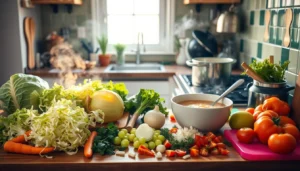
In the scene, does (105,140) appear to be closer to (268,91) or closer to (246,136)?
(246,136)

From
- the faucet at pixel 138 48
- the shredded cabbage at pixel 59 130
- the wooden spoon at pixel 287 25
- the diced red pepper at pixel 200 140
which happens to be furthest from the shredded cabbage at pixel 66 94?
the faucet at pixel 138 48

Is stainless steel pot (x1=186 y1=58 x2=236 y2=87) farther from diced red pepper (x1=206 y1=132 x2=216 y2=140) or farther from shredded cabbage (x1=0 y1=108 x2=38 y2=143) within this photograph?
shredded cabbage (x1=0 y1=108 x2=38 y2=143)

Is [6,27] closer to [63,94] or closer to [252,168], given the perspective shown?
[63,94]

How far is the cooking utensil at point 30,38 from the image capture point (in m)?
3.07

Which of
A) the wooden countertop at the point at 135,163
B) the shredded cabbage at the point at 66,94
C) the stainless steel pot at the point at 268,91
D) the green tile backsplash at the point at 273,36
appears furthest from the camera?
the green tile backsplash at the point at 273,36

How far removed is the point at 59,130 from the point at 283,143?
0.79 metres

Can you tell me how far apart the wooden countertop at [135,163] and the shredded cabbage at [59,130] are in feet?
0.17

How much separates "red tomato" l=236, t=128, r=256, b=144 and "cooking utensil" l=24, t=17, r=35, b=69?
2.46 m

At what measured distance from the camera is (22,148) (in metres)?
1.15

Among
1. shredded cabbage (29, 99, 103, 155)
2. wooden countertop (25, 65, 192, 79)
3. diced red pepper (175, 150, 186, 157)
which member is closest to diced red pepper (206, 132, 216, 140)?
diced red pepper (175, 150, 186, 157)

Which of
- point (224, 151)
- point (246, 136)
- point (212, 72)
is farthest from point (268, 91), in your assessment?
point (212, 72)

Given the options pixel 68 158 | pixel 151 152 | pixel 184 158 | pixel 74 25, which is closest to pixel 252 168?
pixel 184 158

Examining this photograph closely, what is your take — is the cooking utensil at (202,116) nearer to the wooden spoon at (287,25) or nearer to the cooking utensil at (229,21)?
the wooden spoon at (287,25)

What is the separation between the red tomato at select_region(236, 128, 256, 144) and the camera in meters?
1.21
